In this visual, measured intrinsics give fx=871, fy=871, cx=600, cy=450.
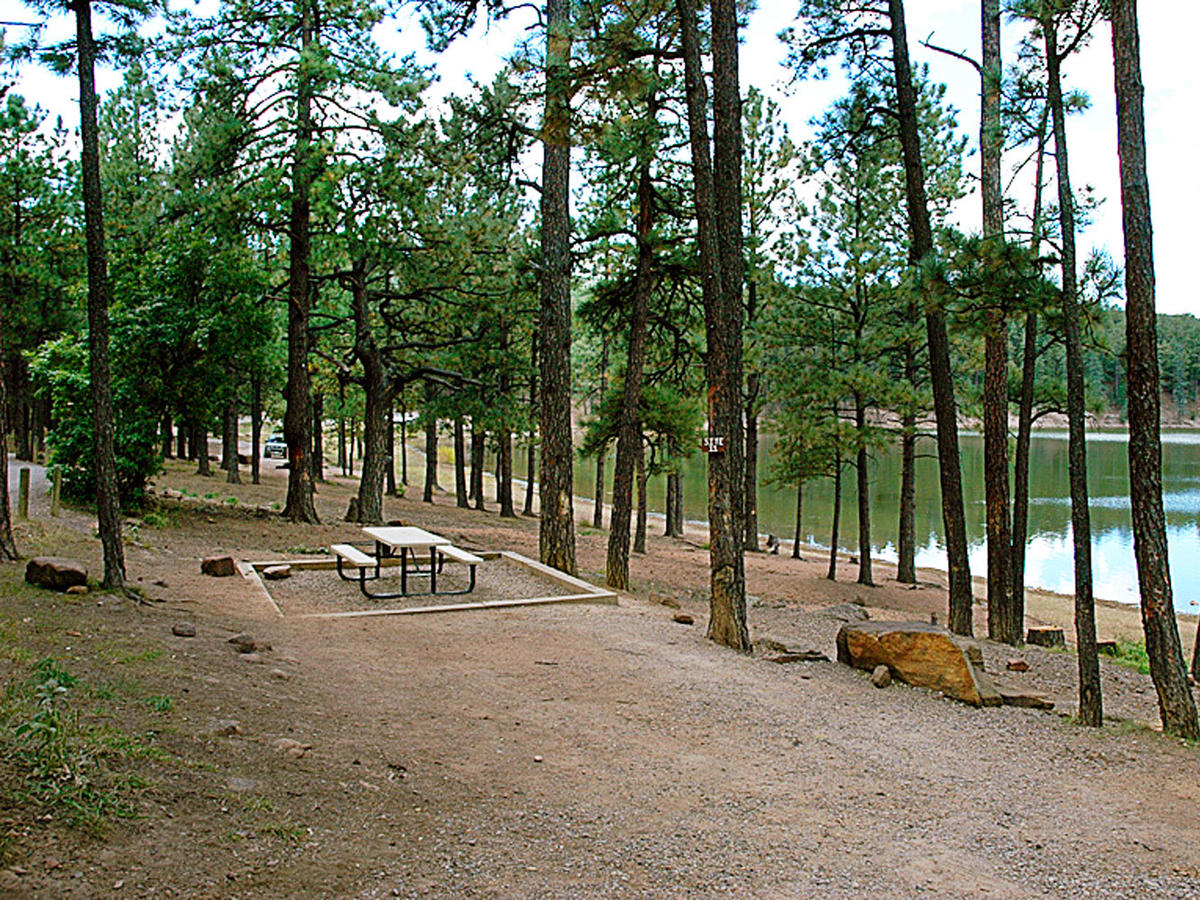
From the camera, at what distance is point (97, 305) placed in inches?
278

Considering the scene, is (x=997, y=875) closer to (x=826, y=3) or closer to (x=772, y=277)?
(x=826, y=3)

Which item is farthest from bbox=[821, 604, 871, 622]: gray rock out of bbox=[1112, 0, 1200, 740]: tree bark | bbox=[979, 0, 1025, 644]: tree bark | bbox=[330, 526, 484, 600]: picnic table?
bbox=[1112, 0, 1200, 740]: tree bark

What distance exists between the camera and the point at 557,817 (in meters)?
3.82

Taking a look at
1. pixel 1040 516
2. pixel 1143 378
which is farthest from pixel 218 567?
pixel 1040 516

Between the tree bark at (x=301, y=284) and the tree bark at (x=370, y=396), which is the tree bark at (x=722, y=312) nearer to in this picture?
the tree bark at (x=301, y=284)

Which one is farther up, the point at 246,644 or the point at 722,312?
the point at 722,312

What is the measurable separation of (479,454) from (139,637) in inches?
845

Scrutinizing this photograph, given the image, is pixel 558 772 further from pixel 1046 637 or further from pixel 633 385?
pixel 1046 637

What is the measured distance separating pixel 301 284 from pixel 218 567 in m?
6.33

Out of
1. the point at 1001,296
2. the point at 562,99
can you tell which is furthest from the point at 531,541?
the point at 1001,296

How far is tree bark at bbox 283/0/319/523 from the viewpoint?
12750mm

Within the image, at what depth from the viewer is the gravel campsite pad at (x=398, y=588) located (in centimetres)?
867

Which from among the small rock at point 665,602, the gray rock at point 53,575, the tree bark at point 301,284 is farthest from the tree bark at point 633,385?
the gray rock at point 53,575

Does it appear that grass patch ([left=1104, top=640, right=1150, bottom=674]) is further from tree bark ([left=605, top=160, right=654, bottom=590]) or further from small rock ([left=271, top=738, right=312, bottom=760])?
Result: small rock ([left=271, top=738, right=312, bottom=760])
